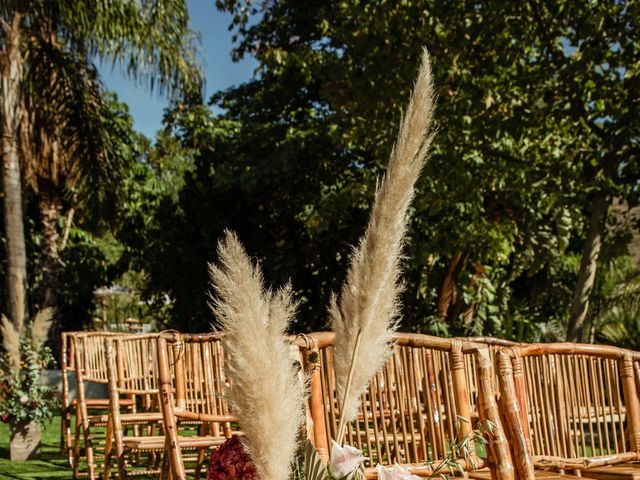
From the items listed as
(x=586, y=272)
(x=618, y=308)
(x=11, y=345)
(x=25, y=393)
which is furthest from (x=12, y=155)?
(x=618, y=308)

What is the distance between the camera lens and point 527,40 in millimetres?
Result: 7762

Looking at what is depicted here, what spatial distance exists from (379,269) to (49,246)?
38.1ft

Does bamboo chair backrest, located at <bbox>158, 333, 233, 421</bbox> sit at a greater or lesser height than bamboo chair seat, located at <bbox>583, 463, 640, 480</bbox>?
greater

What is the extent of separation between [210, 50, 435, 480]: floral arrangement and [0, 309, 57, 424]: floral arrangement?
229 inches

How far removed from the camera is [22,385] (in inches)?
255

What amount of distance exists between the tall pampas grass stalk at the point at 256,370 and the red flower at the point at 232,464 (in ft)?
0.96

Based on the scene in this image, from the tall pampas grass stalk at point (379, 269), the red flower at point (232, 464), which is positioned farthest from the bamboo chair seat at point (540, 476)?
the tall pampas grass stalk at point (379, 269)

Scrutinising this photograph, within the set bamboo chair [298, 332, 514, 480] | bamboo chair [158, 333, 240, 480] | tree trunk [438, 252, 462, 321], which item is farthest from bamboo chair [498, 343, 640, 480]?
tree trunk [438, 252, 462, 321]

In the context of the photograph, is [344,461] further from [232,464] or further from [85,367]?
[85,367]

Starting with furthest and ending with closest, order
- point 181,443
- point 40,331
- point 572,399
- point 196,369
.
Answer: point 40,331, point 196,369, point 181,443, point 572,399

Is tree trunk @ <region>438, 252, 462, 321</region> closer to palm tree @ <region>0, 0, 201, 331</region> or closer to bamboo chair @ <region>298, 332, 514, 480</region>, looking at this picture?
palm tree @ <region>0, 0, 201, 331</region>

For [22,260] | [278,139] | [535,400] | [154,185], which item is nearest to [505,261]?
[278,139]

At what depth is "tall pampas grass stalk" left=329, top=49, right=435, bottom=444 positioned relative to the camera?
3.24ft

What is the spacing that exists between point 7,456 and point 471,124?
17.6 feet
